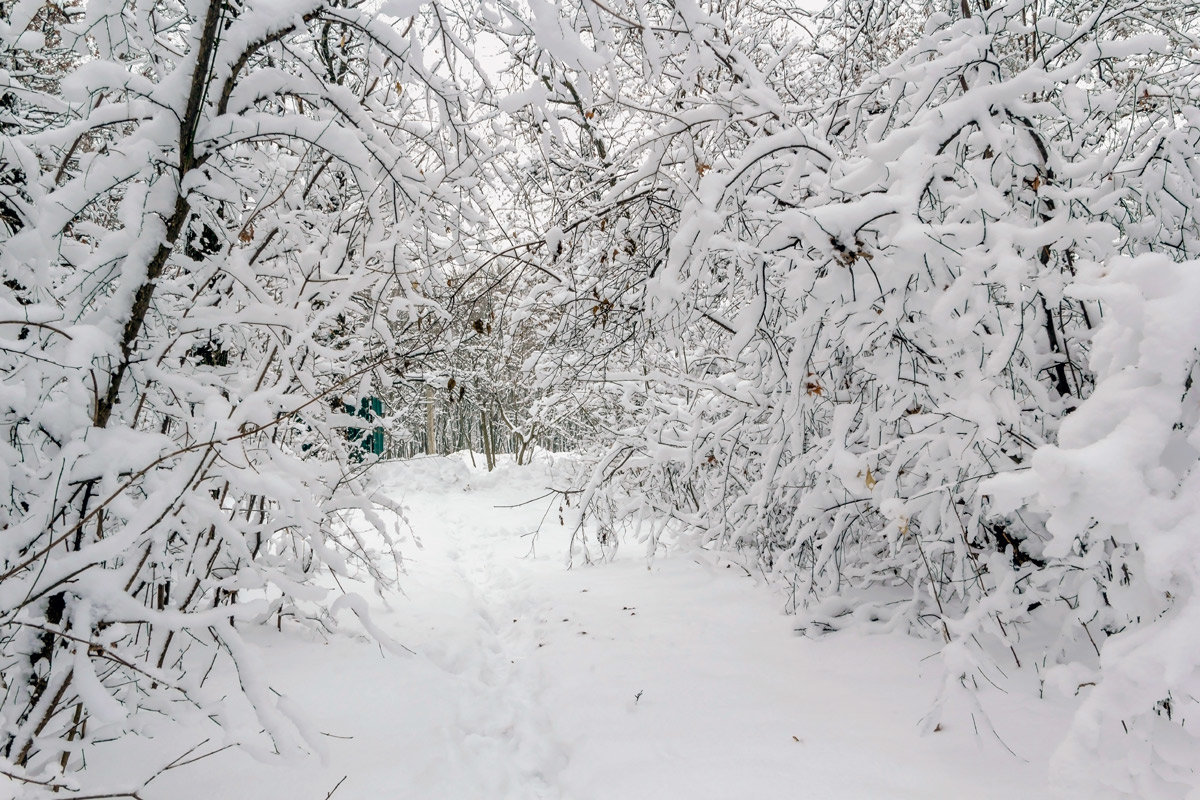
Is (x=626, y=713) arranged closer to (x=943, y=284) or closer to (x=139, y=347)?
(x=943, y=284)

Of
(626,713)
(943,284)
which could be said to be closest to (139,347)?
(626,713)

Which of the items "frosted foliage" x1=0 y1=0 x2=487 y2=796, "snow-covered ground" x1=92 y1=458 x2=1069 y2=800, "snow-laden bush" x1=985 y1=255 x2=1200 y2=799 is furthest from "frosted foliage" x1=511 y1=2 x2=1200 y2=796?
"frosted foliage" x1=0 y1=0 x2=487 y2=796

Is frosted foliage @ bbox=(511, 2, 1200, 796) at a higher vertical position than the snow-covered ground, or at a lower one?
higher

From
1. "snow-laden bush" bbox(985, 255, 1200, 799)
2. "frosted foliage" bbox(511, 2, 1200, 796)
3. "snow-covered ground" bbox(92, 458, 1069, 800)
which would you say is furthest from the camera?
"snow-covered ground" bbox(92, 458, 1069, 800)

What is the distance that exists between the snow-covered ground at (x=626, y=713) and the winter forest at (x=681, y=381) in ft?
0.07

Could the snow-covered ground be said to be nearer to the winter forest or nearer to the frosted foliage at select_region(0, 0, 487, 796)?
the winter forest

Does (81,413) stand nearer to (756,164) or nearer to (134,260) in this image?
(134,260)

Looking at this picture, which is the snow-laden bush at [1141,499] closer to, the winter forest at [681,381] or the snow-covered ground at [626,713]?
the winter forest at [681,381]

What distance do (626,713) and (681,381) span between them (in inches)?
77.6

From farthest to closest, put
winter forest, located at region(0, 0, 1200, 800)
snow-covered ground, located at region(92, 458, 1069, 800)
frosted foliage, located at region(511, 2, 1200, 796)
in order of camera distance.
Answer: snow-covered ground, located at region(92, 458, 1069, 800) < frosted foliage, located at region(511, 2, 1200, 796) < winter forest, located at region(0, 0, 1200, 800)

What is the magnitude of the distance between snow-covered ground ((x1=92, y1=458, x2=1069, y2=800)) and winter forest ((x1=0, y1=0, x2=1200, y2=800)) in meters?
0.02

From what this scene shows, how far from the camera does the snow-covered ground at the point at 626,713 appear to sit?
2.10m

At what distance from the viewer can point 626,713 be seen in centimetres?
284

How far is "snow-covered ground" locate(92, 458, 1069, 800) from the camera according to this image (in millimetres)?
2100
